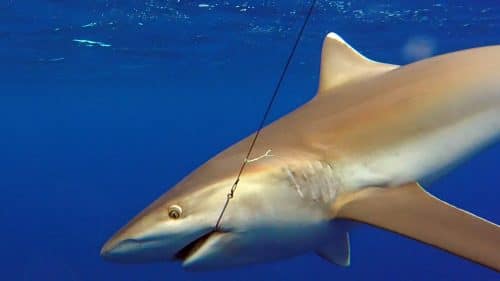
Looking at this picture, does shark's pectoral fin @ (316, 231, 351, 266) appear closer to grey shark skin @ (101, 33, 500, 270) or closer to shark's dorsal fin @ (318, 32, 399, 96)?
grey shark skin @ (101, 33, 500, 270)

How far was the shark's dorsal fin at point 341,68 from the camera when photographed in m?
Result: 4.37

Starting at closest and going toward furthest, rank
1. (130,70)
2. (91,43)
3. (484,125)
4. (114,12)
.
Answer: (484,125), (114,12), (91,43), (130,70)

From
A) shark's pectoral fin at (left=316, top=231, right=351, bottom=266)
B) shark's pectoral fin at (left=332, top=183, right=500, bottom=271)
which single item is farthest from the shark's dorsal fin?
shark's pectoral fin at (left=332, top=183, right=500, bottom=271)

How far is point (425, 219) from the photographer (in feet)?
9.28

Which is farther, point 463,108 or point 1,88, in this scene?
point 1,88

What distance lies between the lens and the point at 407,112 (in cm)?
374

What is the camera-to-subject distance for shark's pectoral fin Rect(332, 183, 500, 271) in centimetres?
258

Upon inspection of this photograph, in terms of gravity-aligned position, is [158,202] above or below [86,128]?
above

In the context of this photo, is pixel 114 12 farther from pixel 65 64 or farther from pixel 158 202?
pixel 158 202

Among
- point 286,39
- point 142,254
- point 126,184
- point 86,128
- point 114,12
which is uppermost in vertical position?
point 142,254

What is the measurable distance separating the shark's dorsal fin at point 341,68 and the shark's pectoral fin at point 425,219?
1274 millimetres

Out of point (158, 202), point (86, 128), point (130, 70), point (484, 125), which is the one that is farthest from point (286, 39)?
point (86, 128)

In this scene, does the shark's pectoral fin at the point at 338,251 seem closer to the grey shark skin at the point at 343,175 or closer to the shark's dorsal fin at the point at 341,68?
the grey shark skin at the point at 343,175

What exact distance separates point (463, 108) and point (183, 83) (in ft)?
116
